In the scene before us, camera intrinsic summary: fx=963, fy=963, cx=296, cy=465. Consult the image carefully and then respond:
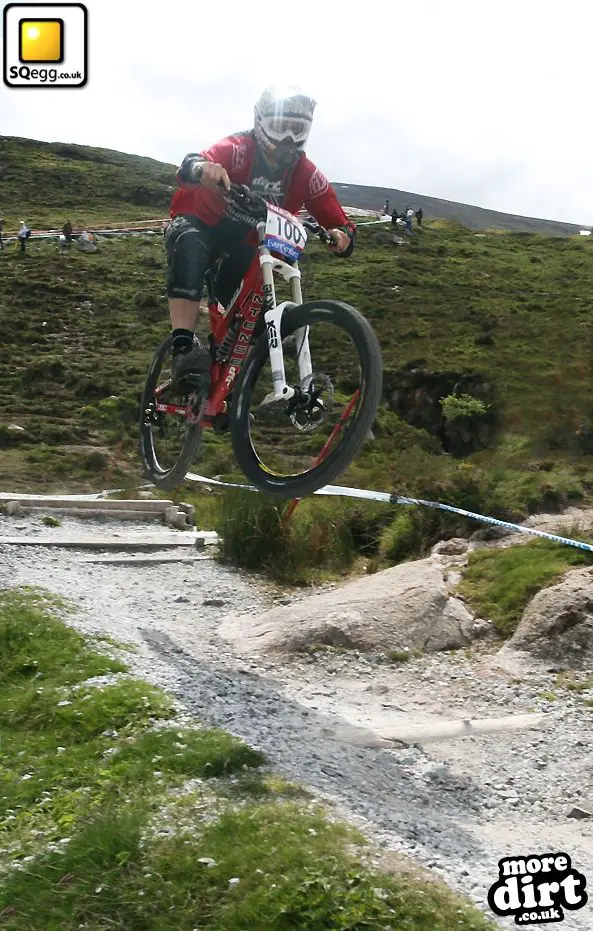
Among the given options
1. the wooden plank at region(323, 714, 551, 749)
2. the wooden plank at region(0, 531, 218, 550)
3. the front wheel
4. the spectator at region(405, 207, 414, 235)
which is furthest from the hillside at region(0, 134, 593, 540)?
the front wheel

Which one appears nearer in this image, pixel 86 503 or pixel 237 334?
pixel 237 334

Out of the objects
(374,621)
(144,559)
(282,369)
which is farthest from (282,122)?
(144,559)

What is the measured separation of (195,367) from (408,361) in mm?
20454

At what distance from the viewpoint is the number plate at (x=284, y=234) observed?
5.98 metres

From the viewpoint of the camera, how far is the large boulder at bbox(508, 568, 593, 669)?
28.6 feet

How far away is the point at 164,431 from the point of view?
→ 7.89m

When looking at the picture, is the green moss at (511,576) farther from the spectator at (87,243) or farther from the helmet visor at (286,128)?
the spectator at (87,243)

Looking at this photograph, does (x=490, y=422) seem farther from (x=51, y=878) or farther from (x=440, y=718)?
(x=51, y=878)

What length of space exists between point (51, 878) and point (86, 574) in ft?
18.5

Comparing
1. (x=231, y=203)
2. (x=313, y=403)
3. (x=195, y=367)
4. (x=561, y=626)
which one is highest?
(x=231, y=203)

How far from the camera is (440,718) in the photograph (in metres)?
7.79

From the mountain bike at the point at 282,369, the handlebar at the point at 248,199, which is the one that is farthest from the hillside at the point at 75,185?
the handlebar at the point at 248,199

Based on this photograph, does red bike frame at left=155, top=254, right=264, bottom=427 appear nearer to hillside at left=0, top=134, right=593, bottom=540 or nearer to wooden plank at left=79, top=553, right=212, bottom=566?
wooden plank at left=79, top=553, right=212, bottom=566

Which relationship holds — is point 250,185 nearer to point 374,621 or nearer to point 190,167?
point 190,167
